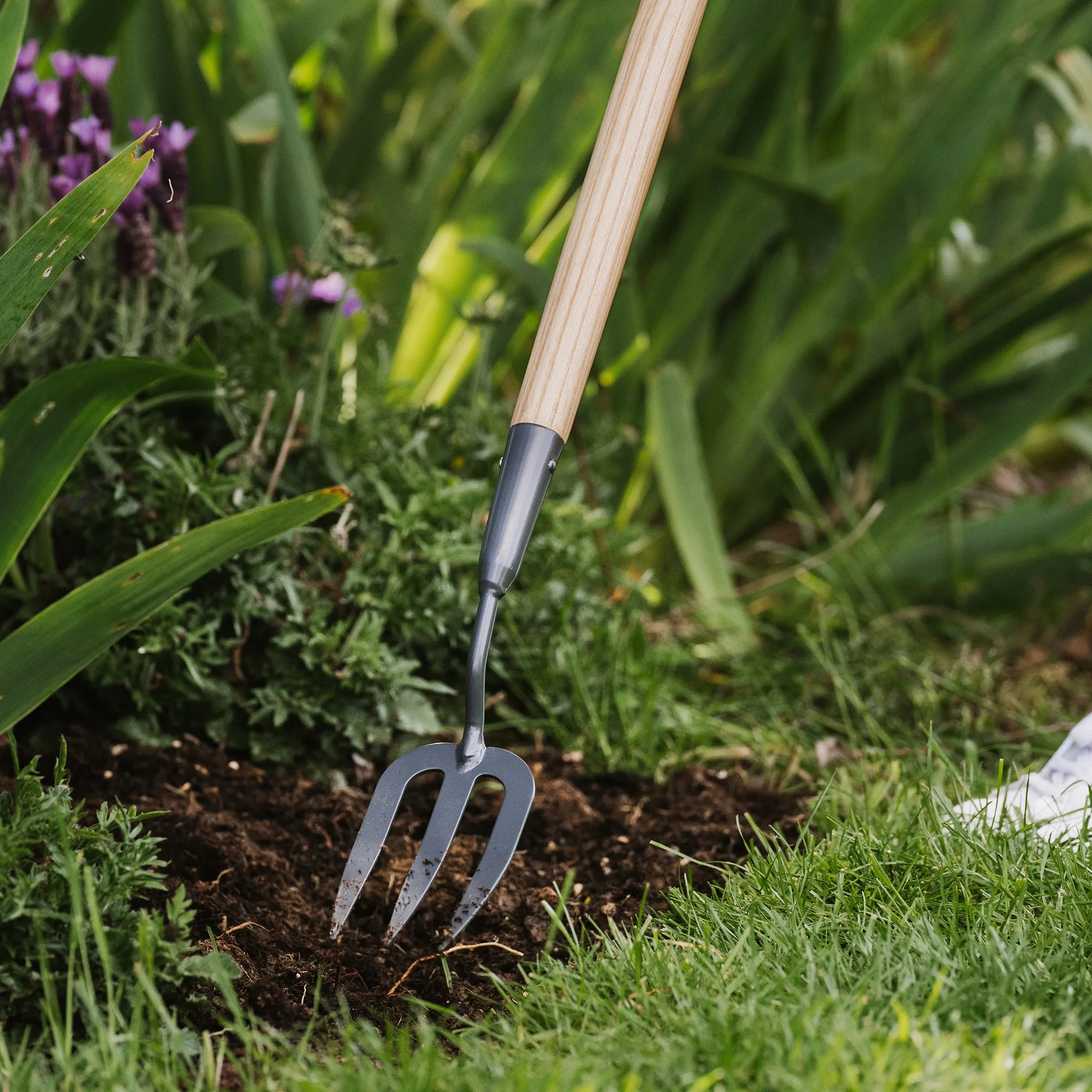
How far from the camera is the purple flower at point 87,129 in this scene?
1.40 meters

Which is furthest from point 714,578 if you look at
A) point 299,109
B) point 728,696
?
point 299,109

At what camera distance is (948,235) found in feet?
7.26

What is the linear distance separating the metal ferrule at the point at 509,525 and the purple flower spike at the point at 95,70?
798mm

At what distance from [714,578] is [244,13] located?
1197 mm

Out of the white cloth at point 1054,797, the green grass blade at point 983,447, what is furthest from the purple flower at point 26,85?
the green grass blade at point 983,447

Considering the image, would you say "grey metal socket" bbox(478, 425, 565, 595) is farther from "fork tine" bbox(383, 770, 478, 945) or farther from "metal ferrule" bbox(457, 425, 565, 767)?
"fork tine" bbox(383, 770, 478, 945)

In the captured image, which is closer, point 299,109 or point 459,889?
point 459,889

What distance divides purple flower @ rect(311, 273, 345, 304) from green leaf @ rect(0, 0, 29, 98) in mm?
504

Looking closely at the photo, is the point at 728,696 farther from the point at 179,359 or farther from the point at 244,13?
the point at 244,13

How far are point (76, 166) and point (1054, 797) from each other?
4.45 feet

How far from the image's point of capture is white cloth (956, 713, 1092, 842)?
122 centimetres

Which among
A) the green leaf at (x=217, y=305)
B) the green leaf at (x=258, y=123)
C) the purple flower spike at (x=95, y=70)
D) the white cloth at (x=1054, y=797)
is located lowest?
the white cloth at (x=1054, y=797)

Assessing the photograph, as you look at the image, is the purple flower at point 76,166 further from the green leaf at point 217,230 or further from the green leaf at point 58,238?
the green leaf at point 58,238

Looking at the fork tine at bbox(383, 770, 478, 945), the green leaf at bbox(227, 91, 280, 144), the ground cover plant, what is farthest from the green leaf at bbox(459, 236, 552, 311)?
the fork tine at bbox(383, 770, 478, 945)
